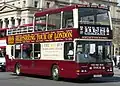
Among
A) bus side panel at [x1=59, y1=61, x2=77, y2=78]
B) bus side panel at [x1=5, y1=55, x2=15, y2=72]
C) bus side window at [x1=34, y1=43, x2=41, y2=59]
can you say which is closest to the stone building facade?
bus side panel at [x1=5, y1=55, x2=15, y2=72]

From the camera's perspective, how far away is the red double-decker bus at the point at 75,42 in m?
21.1

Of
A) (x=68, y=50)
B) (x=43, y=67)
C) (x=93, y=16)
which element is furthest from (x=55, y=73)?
(x=93, y=16)

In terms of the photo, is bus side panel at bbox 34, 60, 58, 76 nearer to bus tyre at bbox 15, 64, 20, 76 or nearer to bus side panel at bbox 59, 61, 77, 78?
bus side panel at bbox 59, 61, 77, 78

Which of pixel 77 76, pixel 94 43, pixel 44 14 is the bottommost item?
pixel 77 76

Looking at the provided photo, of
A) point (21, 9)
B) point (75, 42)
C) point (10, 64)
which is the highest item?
point (21, 9)

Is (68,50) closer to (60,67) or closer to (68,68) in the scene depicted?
(68,68)

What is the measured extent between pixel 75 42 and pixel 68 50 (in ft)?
2.63

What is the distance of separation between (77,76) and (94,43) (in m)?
1.98

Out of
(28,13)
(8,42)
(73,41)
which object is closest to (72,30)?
(73,41)

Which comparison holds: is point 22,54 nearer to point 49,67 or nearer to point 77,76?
point 49,67

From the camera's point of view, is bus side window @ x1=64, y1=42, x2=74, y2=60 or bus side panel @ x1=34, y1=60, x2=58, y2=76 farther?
bus side panel @ x1=34, y1=60, x2=58, y2=76

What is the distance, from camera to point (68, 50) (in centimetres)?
2162

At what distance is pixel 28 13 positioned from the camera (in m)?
103

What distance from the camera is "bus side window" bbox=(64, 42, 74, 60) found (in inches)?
840
